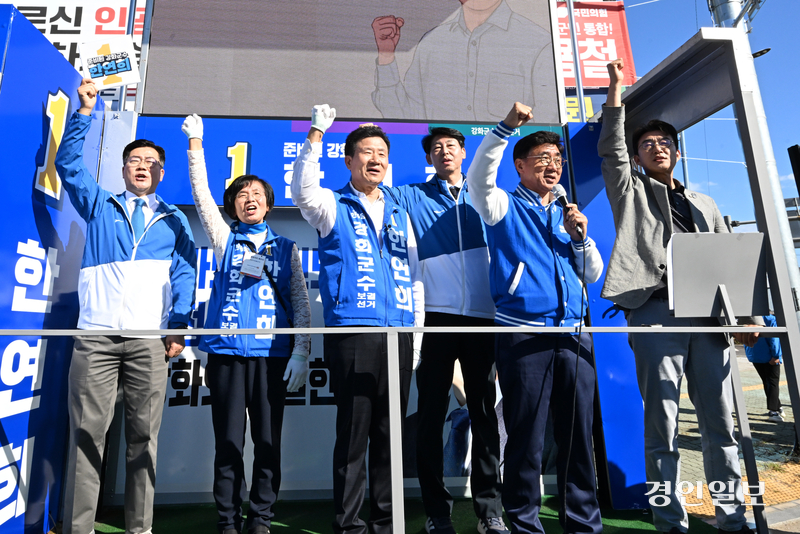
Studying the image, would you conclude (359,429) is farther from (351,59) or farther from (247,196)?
(351,59)

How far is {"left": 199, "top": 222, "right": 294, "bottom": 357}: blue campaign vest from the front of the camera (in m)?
2.19

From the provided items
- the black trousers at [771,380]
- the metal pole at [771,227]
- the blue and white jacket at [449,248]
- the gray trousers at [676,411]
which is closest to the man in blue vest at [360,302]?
the blue and white jacket at [449,248]

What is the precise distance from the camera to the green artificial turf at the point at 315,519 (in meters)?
2.52

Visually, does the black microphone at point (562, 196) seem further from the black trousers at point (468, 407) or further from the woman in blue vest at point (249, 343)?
A: the woman in blue vest at point (249, 343)

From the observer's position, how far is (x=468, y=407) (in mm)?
2260

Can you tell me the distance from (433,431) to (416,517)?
75cm

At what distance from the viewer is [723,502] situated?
209 cm

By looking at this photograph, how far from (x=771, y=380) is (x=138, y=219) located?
5668mm

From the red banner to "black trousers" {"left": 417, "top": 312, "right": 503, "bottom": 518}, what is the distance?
25.8 feet

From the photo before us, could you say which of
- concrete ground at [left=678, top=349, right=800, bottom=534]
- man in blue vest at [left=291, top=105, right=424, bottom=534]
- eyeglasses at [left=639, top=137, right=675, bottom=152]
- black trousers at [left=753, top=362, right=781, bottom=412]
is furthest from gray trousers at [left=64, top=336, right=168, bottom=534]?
black trousers at [left=753, top=362, right=781, bottom=412]

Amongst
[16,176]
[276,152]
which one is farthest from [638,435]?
[16,176]

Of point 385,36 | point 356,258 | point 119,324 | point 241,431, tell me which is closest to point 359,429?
point 241,431

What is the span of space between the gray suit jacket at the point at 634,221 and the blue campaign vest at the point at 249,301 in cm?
142

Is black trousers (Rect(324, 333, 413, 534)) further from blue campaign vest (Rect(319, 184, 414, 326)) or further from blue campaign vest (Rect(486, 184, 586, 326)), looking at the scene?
blue campaign vest (Rect(486, 184, 586, 326))
